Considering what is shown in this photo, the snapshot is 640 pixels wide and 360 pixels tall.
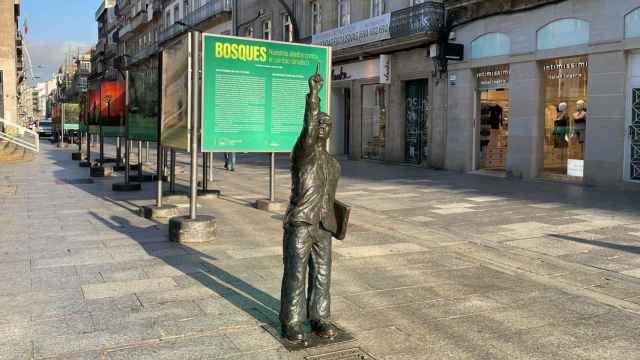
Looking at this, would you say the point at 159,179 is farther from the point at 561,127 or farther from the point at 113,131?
the point at 561,127

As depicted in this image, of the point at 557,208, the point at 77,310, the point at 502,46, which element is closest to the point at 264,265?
the point at 77,310

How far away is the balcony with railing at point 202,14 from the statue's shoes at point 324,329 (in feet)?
118

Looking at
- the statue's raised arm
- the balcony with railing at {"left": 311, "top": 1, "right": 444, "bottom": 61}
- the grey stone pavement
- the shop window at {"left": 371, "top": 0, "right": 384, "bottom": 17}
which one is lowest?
the grey stone pavement

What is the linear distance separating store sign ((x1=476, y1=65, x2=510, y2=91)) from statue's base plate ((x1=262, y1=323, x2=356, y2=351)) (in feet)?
47.6

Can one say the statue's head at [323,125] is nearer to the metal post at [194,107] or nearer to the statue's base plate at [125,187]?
the metal post at [194,107]

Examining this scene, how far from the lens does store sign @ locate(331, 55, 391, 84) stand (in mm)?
22422

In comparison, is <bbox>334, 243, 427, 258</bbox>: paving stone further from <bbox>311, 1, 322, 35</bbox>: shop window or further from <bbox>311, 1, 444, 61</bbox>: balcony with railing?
<bbox>311, 1, 322, 35</bbox>: shop window

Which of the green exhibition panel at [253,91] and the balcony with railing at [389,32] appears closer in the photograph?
the green exhibition panel at [253,91]

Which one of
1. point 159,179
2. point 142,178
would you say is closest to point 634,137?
point 159,179

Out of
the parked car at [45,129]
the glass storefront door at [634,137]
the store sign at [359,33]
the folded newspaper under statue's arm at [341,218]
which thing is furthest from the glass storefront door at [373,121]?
the parked car at [45,129]

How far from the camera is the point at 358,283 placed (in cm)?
576

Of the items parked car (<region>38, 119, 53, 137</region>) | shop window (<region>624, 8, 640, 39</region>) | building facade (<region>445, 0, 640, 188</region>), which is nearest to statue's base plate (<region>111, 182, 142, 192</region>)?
building facade (<region>445, 0, 640, 188</region>)

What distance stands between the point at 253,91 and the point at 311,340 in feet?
18.3

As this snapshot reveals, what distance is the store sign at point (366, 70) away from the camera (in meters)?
22.4
